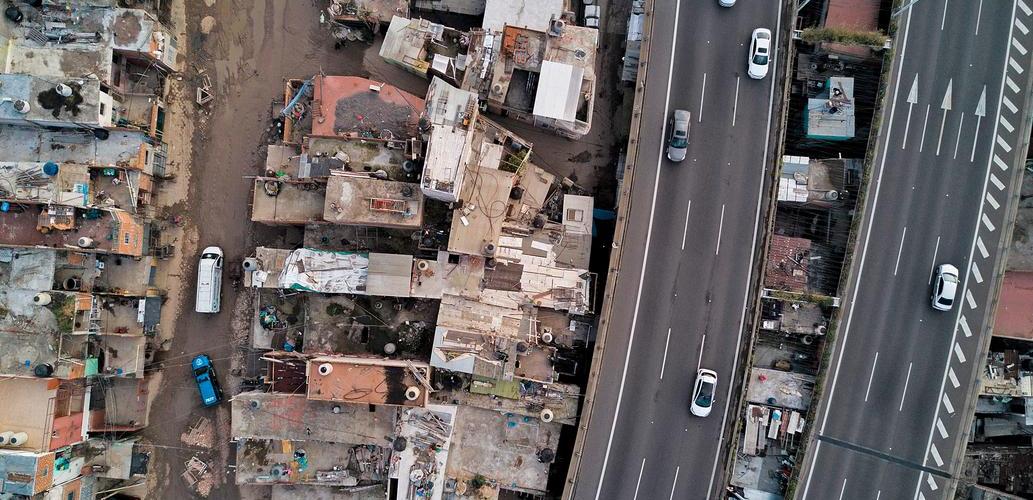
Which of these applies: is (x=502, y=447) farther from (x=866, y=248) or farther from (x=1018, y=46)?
(x=1018, y=46)

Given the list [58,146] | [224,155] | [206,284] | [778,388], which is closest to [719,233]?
[778,388]

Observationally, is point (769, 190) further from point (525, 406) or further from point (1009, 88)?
point (525, 406)

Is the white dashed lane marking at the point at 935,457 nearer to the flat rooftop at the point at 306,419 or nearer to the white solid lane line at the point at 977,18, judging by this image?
the white solid lane line at the point at 977,18

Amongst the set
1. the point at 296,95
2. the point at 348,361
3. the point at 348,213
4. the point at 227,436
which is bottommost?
the point at 227,436

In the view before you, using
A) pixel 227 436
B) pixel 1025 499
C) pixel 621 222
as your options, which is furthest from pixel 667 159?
pixel 227 436

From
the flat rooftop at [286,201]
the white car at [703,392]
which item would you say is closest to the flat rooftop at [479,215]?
the flat rooftop at [286,201]

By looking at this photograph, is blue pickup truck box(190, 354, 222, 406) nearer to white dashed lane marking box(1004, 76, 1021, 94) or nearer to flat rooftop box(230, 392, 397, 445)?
flat rooftop box(230, 392, 397, 445)

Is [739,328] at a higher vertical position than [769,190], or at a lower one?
lower
